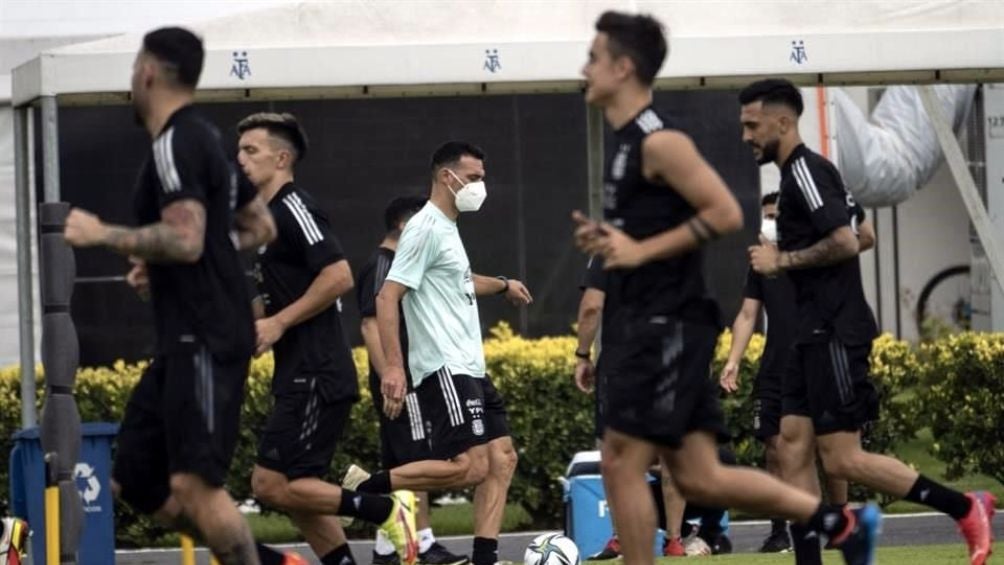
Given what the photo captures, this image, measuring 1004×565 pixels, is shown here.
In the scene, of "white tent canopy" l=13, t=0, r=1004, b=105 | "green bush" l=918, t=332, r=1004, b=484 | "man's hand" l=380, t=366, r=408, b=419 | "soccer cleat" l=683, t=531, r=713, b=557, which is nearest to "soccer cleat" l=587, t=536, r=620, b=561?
"soccer cleat" l=683, t=531, r=713, b=557

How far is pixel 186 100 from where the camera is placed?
7457 mm

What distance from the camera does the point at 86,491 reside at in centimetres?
1183

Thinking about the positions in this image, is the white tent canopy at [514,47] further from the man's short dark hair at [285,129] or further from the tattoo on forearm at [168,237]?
the tattoo on forearm at [168,237]

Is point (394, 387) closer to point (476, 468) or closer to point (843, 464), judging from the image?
point (476, 468)

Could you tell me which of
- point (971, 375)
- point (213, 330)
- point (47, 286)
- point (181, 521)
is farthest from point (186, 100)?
point (971, 375)

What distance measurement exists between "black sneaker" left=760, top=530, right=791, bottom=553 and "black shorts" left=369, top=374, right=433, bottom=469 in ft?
7.51

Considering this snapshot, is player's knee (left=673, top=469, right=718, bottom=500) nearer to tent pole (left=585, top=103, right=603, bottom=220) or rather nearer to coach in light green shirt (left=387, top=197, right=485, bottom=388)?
coach in light green shirt (left=387, top=197, right=485, bottom=388)

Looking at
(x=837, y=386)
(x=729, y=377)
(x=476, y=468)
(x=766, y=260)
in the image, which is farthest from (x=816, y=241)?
(x=729, y=377)

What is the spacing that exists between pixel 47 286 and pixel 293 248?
4.03 ft

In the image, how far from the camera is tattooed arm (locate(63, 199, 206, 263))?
23.0 ft

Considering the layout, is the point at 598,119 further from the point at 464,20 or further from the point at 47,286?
the point at 47,286

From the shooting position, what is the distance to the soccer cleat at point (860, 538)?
7.57 meters

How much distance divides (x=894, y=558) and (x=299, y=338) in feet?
11.8

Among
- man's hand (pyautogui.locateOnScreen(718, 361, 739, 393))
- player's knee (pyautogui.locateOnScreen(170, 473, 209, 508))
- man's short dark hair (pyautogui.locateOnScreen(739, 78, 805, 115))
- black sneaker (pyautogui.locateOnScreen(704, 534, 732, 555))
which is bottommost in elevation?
black sneaker (pyautogui.locateOnScreen(704, 534, 732, 555))
